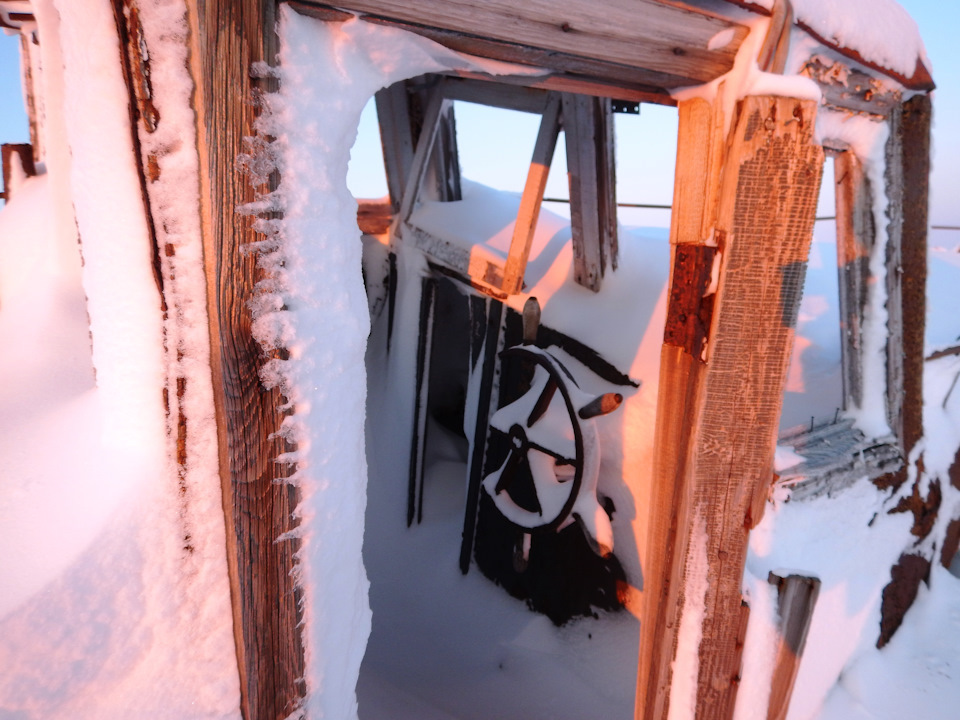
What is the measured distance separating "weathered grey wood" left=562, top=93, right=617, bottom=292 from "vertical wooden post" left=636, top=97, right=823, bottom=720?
161cm

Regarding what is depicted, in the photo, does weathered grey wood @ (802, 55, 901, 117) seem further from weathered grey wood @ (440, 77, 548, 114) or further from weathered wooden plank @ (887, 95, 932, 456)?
weathered grey wood @ (440, 77, 548, 114)

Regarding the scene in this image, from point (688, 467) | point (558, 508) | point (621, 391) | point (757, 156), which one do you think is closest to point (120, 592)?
point (688, 467)

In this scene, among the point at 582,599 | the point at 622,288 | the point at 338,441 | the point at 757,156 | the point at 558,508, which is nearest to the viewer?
the point at 338,441

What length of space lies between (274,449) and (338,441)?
0.47 ft

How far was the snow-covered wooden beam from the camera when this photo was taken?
1.06 m

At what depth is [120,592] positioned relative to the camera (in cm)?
99

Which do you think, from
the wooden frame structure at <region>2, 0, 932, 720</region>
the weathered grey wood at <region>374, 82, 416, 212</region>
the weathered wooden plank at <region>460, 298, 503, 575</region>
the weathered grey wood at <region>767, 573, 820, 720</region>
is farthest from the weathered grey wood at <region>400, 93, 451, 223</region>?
the weathered grey wood at <region>767, 573, 820, 720</region>

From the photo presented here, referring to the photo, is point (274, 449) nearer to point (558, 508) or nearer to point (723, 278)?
point (723, 278)

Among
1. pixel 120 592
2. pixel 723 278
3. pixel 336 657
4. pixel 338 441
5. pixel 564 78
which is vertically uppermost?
pixel 564 78

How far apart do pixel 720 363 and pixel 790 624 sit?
1.04 m

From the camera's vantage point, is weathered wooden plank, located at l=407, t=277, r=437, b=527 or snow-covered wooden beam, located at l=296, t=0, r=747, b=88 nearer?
snow-covered wooden beam, located at l=296, t=0, r=747, b=88

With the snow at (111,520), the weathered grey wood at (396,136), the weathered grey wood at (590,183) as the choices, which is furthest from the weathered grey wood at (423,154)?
the snow at (111,520)

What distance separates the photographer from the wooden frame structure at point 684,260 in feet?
3.01

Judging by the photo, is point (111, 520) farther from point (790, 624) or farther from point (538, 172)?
point (538, 172)
